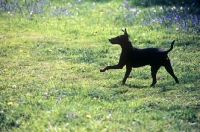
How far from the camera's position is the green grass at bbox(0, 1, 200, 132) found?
18.0 feet

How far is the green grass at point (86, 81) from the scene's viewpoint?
5492 mm

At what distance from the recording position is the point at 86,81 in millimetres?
7418

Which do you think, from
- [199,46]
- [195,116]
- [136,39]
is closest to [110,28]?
[136,39]

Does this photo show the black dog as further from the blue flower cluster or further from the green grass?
the blue flower cluster

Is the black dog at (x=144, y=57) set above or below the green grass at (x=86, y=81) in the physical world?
above

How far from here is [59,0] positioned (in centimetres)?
1552

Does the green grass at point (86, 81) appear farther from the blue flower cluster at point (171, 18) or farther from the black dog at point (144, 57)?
the black dog at point (144, 57)

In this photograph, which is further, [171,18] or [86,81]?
[171,18]

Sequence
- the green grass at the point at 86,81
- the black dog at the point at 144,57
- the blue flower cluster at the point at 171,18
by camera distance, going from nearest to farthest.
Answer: the green grass at the point at 86,81, the black dog at the point at 144,57, the blue flower cluster at the point at 171,18

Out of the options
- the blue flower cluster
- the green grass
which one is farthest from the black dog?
the blue flower cluster

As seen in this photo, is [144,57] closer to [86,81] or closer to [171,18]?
[86,81]

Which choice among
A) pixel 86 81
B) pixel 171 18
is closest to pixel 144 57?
pixel 86 81

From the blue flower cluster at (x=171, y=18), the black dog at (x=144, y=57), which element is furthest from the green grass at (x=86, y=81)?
the black dog at (x=144, y=57)

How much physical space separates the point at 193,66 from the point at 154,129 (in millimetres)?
3320
